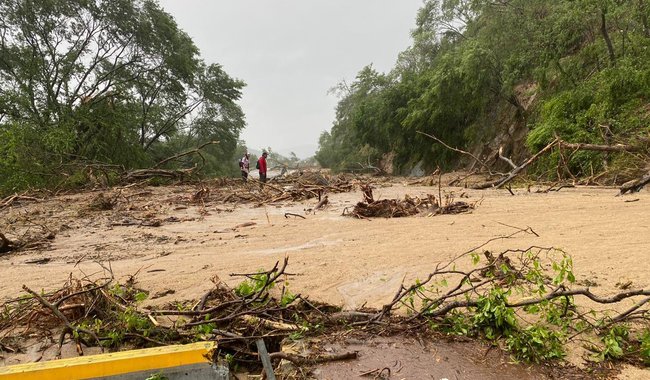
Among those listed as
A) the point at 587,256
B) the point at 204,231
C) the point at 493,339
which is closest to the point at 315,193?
the point at 204,231

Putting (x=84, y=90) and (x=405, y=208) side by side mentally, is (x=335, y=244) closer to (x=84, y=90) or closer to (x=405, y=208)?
(x=405, y=208)

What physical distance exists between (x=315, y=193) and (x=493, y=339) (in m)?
9.23

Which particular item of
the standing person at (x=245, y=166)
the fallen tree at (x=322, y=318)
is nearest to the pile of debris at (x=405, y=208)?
the fallen tree at (x=322, y=318)

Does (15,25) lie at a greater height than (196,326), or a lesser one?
greater

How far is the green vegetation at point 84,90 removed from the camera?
1532 cm

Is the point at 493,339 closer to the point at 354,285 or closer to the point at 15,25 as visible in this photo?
the point at 354,285

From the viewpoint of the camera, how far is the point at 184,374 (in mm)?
2285

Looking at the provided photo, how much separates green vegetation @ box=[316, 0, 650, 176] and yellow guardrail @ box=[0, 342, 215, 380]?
36.2 ft

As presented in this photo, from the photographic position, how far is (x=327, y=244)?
5824 millimetres

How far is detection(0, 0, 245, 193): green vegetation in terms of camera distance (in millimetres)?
15320

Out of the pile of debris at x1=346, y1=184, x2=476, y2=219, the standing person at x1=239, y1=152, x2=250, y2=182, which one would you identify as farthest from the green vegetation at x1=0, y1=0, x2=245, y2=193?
the pile of debris at x1=346, y1=184, x2=476, y2=219

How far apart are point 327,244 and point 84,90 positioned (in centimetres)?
2108

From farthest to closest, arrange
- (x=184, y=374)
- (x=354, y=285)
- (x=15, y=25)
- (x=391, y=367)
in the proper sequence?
(x=15, y=25), (x=354, y=285), (x=391, y=367), (x=184, y=374)

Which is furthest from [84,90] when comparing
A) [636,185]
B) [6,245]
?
[636,185]
